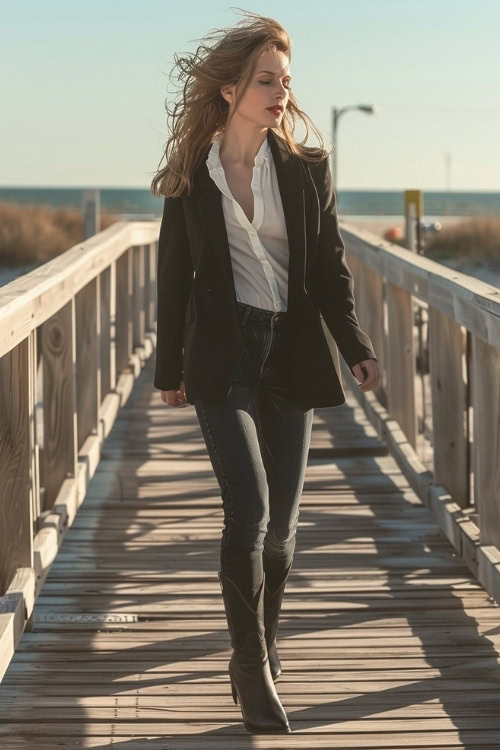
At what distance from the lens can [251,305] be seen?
11.1 feet

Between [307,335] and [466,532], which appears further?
[466,532]

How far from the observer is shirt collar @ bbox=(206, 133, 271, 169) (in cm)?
Answer: 346

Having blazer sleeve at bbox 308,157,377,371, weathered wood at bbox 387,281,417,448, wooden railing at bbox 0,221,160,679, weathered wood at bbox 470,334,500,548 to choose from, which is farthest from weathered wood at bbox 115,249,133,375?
blazer sleeve at bbox 308,157,377,371

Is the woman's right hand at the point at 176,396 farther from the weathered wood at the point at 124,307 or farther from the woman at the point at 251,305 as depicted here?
the weathered wood at the point at 124,307

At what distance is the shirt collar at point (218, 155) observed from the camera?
3455mm

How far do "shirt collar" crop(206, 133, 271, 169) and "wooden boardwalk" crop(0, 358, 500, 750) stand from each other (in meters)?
1.34

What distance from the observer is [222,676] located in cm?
374

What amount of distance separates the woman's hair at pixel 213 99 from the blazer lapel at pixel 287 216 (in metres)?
0.05

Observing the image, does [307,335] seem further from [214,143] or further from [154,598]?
[154,598]

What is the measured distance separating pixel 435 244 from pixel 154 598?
35.0m

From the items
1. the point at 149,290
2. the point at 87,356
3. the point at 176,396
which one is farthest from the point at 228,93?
the point at 149,290

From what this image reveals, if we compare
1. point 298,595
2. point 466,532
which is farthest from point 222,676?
point 466,532

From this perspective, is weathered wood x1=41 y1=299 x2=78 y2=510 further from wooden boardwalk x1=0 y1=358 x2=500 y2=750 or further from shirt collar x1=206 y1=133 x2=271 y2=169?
shirt collar x1=206 y1=133 x2=271 y2=169

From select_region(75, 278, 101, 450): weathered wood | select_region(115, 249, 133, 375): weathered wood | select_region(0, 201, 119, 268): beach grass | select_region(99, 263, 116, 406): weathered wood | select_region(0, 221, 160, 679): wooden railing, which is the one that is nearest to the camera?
select_region(0, 221, 160, 679): wooden railing
